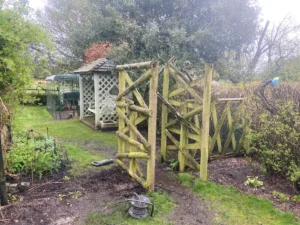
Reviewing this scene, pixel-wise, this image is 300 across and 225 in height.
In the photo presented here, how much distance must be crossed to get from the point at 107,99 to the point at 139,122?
4479 mm

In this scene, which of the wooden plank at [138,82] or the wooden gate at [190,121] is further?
the wooden gate at [190,121]

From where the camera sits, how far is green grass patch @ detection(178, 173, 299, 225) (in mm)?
2760

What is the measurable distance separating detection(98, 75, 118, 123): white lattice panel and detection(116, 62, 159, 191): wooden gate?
3.59m

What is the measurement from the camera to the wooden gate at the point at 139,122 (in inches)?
123

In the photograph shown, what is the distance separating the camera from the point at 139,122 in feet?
12.4

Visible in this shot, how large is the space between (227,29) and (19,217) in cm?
734

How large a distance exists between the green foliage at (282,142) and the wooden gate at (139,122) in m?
1.85

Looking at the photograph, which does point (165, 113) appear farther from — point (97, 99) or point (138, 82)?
point (97, 99)

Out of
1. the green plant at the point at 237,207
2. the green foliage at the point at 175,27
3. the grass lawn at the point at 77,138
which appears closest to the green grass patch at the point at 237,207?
the green plant at the point at 237,207

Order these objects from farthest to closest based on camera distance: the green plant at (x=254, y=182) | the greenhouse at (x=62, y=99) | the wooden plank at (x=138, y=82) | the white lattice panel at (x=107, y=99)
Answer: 1. the greenhouse at (x=62, y=99)
2. the white lattice panel at (x=107, y=99)
3. the green plant at (x=254, y=182)
4. the wooden plank at (x=138, y=82)

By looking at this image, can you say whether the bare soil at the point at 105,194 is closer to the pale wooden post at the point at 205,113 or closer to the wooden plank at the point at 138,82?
the pale wooden post at the point at 205,113

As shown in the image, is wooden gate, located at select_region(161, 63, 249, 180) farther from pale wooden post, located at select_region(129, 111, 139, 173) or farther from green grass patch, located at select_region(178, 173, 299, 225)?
pale wooden post, located at select_region(129, 111, 139, 173)

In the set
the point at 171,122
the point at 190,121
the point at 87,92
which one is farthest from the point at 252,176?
the point at 87,92

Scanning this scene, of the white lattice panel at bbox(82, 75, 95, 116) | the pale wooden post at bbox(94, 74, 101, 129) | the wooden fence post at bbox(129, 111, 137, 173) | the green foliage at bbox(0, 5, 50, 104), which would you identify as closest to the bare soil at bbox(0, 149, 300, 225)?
the wooden fence post at bbox(129, 111, 137, 173)
